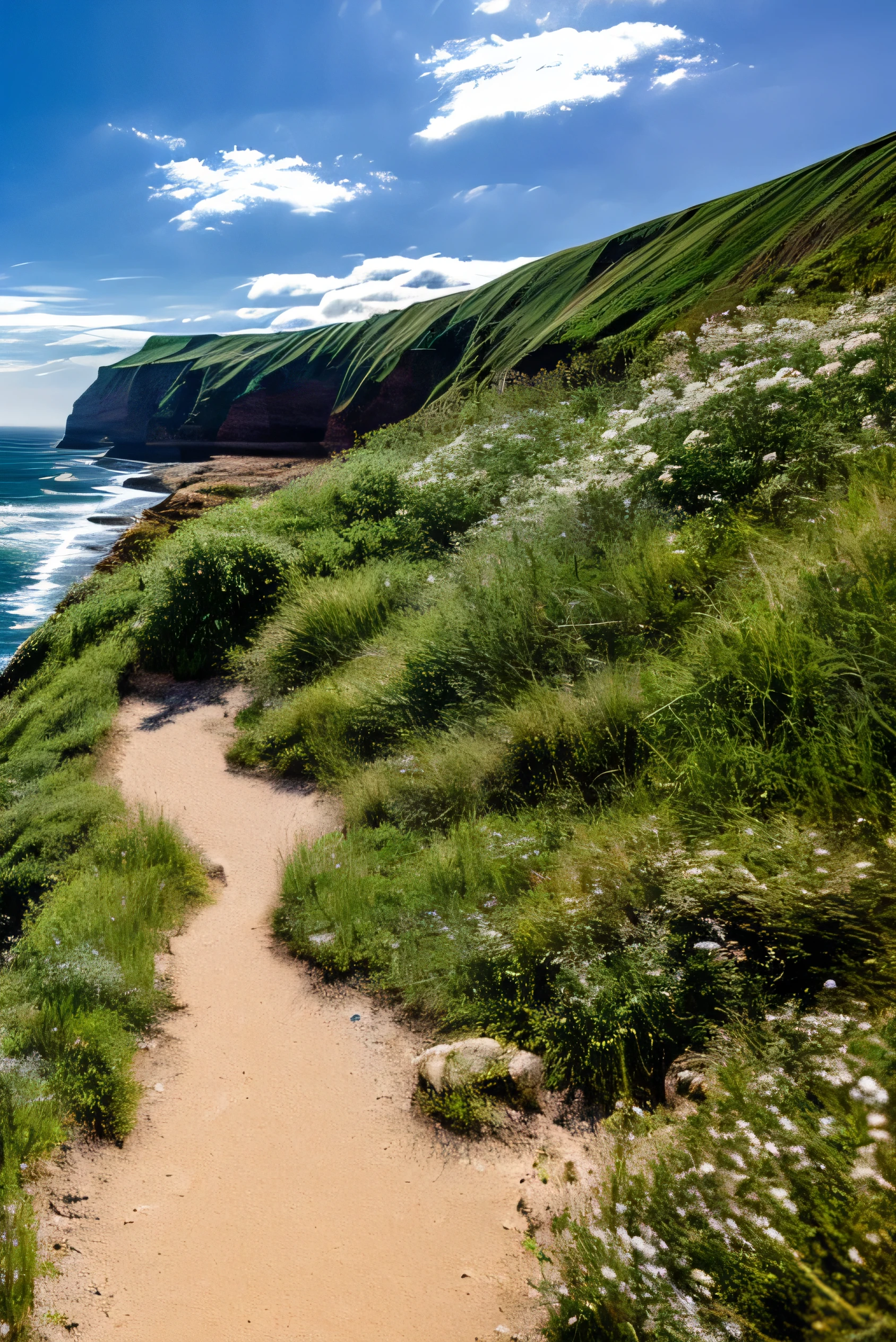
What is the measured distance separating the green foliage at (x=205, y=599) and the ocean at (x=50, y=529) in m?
11.2

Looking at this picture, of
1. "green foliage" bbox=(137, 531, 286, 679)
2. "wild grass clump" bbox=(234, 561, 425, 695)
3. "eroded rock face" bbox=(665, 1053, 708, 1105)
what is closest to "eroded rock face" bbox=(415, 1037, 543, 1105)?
"eroded rock face" bbox=(665, 1053, 708, 1105)

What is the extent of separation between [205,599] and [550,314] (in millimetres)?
32570

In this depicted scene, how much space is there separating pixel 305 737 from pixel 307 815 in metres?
0.99

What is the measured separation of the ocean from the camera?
24.5 metres

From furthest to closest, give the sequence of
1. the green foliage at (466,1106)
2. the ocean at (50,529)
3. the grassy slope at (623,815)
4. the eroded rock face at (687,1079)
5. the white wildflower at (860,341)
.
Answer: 1. the ocean at (50,529)
2. the white wildflower at (860,341)
3. the green foliage at (466,1106)
4. the eroded rock face at (687,1079)
5. the grassy slope at (623,815)

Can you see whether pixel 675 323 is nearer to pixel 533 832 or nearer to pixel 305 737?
pixel 305 737

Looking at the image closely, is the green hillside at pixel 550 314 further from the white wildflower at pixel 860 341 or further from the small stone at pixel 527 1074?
the small stone at pixel 527 1074

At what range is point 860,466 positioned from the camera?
530 centimetres

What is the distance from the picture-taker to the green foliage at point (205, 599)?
9.39m

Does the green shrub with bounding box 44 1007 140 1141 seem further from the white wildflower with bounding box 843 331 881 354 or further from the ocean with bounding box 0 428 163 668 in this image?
the ocean with bounding box 0 428 163 668

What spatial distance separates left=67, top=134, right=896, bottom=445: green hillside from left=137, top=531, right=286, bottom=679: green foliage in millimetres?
9802

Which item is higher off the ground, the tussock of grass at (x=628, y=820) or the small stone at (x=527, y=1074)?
the tussock of grass at (x=628, y=820)

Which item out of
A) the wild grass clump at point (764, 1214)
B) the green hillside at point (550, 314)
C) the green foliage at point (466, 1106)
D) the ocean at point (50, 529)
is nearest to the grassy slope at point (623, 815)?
the wild grass clump at point (764, 1214)

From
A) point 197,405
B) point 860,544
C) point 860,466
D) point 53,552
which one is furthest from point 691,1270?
point 197,405
